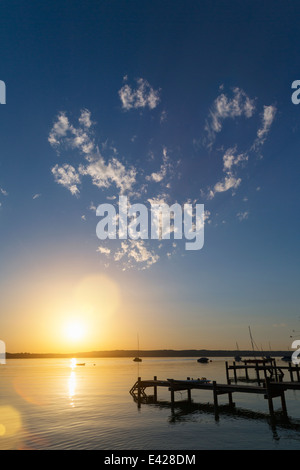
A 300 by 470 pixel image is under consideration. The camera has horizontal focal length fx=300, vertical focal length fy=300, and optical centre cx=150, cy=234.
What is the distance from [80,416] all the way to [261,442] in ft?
63.8

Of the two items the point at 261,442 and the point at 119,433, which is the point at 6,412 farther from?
the point at 261,442

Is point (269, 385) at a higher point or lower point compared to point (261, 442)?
higher

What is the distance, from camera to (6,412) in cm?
3566

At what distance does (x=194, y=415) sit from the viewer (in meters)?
32.5

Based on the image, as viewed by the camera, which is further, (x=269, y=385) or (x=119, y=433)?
(x=269, y=385)
